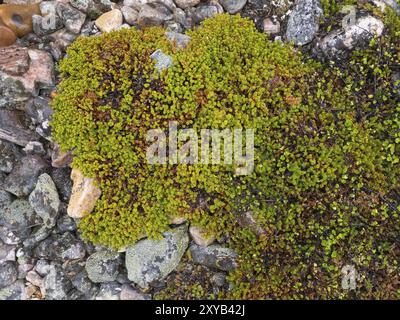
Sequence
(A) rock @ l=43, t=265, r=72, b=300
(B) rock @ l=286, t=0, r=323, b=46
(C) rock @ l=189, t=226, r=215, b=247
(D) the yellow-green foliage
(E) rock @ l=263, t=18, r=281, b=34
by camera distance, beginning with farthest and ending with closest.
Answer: (E) rock @ l=263, t=18, r=281, b=34 → (A) rock @ l=43, t=265, r=72, b=300 → (B) rock @ l=286, t=0, r=323, b=46 → (C) rock @ l=189, t=226, r=215, b=247 → (D) the yellow-green foliage

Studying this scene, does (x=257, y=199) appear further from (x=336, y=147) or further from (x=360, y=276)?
(x=360, y=276)

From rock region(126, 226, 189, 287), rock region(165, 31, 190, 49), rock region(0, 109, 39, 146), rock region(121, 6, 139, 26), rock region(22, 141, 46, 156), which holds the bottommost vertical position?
rock region(126, 226, 189, 287)

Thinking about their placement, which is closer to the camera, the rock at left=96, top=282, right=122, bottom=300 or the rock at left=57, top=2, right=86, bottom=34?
the rock at left=96, top=282, right=122, bottom=300

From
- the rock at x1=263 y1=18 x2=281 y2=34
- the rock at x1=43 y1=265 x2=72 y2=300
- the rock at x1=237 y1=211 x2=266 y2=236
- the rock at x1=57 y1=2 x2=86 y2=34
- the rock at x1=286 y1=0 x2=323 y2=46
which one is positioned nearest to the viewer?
the rock at x1=237 y1=211 x2=266 y2=236

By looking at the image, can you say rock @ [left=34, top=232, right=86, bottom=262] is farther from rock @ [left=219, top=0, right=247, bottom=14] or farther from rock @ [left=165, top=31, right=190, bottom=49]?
rock @ [left=219, top=0, right=247, bottom=14]

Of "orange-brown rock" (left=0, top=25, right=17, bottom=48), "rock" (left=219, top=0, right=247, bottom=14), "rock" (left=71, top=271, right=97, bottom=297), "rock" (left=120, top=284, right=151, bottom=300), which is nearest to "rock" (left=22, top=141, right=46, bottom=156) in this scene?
"orange-brown rock" (left=0, top=25, right=17, bottom=48)

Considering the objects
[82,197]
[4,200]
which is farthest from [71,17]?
[4,200]

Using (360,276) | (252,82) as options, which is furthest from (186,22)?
(360,276)
